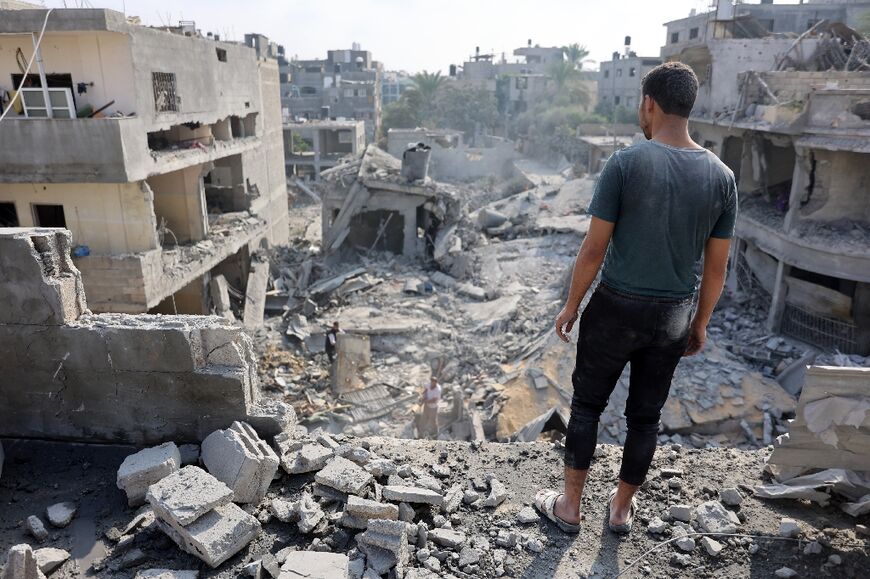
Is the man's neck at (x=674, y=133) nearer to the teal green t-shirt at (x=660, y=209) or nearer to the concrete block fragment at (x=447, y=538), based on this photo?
the teal green t-shirt at (x=660, y=209)

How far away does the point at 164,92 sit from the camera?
12602 millimetres

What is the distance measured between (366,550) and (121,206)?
10.7 meters

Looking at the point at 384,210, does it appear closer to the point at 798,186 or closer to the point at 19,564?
the point at 798,186

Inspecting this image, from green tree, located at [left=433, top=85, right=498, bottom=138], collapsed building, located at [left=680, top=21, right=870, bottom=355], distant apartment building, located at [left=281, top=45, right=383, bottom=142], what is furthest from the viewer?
green tree, located at [left=433, top=85, right=498, bottom=138]

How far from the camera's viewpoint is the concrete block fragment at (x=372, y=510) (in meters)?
3.11

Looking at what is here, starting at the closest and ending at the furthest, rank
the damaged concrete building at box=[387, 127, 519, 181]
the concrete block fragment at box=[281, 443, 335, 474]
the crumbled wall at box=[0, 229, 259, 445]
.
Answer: the concrete block fragment at box=[281, 443, 335, 474], the crumbled wall at box=[0, 229, 259, 445], the damaged concrete building at box=[387, 127, 519, 181]

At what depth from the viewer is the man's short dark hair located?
2.61m

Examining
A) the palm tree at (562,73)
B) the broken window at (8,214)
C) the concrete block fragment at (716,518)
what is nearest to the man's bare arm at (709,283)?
the concrete block fragment at (716,518)

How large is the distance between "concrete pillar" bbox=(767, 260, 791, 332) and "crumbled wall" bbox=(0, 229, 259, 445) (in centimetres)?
1333

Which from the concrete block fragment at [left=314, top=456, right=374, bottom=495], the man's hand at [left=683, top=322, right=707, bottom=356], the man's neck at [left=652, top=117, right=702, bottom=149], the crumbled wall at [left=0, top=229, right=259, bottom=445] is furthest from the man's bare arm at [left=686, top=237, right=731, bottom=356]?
the crumbled wall at [left=0, top=229, right=259, bottom=445]

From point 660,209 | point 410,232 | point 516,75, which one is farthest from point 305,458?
point 516,75

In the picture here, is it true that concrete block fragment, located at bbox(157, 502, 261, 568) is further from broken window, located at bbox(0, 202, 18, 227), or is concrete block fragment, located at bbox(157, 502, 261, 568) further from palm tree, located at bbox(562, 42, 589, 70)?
palm tree, located at bbox(562, 42, 589, 70)

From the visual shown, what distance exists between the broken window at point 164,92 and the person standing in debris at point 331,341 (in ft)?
18.7

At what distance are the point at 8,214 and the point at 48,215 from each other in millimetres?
842
